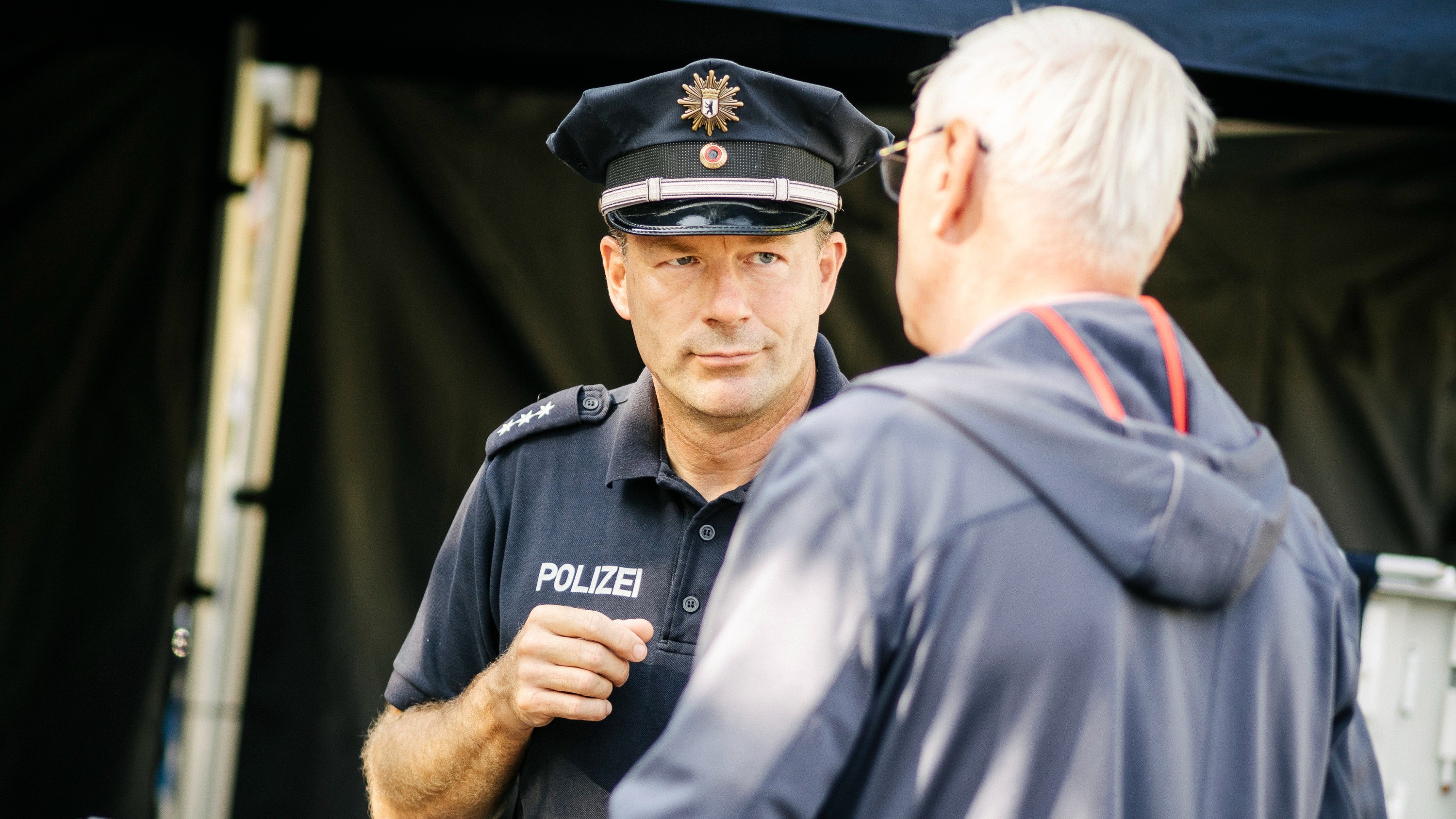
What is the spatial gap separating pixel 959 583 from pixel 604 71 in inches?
83.1

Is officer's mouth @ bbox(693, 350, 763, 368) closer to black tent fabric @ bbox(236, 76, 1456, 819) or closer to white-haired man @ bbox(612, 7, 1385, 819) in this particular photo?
white-haired man @ bbox(612, 7, 1385, 819)

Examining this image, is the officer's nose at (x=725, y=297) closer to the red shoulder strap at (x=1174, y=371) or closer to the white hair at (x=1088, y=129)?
the white hair at (x=1088, y=129)

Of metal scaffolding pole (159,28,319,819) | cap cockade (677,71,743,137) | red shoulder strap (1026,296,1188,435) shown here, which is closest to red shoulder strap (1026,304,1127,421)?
red shoulder strap (1026,296,1188,435)

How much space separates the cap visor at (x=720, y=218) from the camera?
62.2 inches

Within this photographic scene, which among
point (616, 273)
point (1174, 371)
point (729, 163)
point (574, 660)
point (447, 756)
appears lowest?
point (447, 756)

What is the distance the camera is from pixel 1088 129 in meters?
0.88

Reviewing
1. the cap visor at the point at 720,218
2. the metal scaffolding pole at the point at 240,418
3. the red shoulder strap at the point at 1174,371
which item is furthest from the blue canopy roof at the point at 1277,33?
the red shoulder strap at the point at 1174,371

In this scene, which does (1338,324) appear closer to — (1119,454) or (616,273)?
(616,273)

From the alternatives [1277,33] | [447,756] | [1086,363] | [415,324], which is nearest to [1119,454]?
[1086,363]

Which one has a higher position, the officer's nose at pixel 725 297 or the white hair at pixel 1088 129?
the white hair at pixel 1088 129

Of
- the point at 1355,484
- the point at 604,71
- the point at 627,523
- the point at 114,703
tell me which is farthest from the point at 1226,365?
the point at 114,703

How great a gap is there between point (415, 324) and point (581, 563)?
132cm

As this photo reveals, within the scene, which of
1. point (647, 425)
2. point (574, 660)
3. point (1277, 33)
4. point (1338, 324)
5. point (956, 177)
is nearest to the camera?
point (956, 177)

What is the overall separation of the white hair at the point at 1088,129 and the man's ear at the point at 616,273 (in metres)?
0.89
